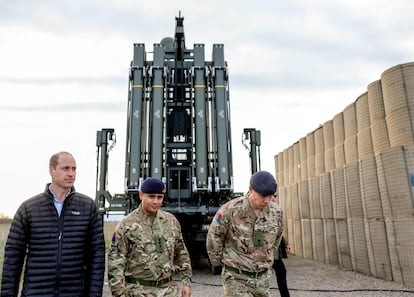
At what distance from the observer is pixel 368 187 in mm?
6586

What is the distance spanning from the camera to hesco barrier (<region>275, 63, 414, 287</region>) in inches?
225

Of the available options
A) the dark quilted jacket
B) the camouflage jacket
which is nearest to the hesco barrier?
the camouflage jacket

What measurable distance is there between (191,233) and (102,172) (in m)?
2.12

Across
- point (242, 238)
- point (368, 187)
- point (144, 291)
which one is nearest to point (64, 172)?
point (144, 291)

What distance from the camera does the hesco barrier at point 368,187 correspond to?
5727 mm

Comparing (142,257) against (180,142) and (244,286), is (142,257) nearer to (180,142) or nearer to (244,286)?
(244,286)

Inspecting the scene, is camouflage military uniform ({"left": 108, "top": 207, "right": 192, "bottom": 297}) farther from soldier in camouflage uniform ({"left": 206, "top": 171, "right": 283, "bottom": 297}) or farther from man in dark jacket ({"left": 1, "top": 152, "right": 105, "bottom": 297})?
soldier in camouflage uniform ({"left": 206, "top": 171, "right": 283, "bottom": 297})

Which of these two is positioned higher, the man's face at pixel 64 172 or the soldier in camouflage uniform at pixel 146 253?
the man's face at pixel 64 172

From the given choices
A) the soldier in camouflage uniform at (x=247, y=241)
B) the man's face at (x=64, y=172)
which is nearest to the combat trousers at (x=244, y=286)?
the soldier in camouflage uniform at (x=247, y=241)

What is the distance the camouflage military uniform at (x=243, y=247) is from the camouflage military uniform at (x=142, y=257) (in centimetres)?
30

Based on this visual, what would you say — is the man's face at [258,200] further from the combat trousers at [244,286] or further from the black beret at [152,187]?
the black beret at [152,187]

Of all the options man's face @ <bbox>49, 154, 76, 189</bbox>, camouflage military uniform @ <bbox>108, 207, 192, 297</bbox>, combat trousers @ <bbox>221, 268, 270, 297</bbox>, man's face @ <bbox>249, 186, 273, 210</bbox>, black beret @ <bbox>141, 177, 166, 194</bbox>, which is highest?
man's face @ <bbox>49, 154, 76, 189</bbox>

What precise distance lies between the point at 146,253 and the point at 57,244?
0.56 m

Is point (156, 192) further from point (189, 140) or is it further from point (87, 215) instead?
point (189, 140)
